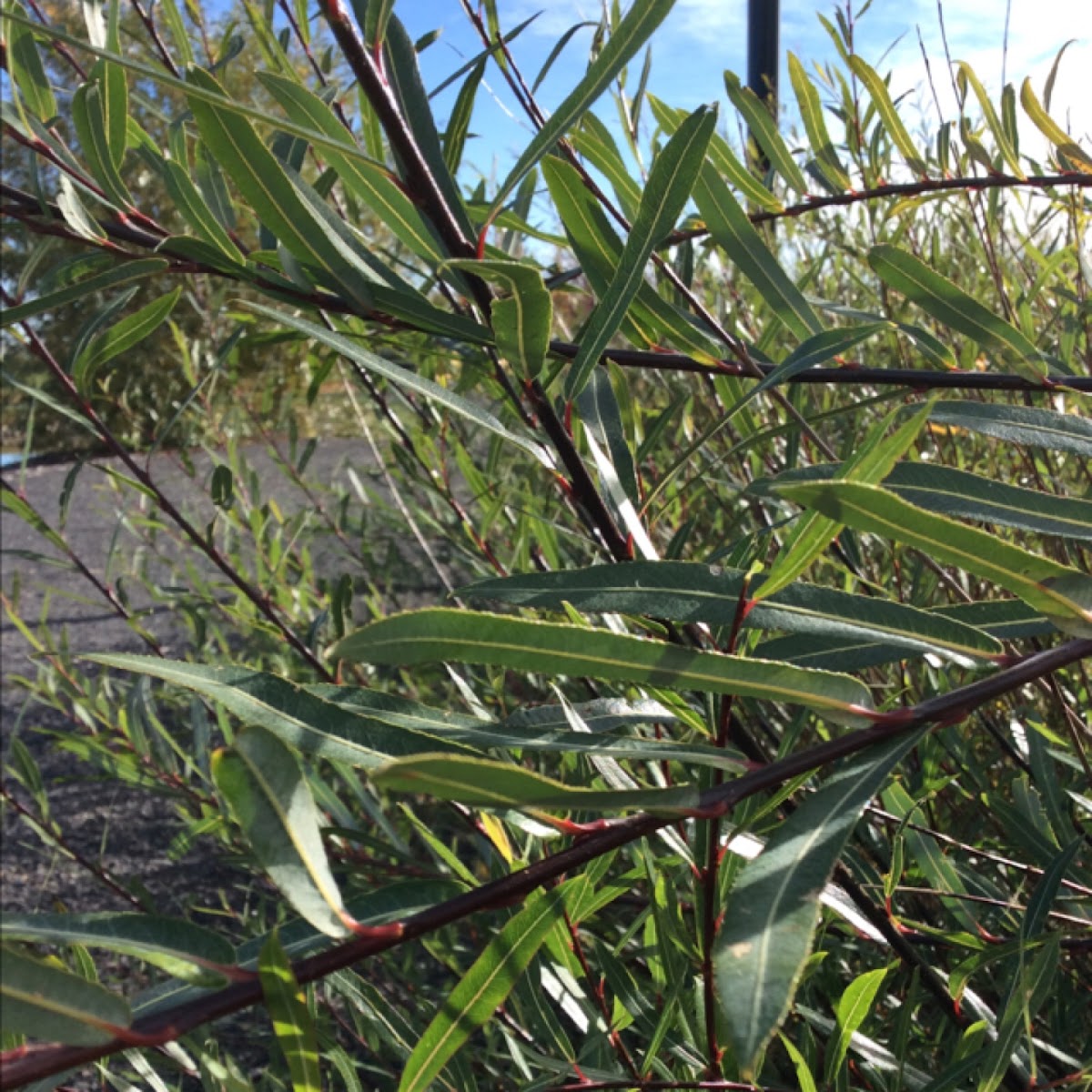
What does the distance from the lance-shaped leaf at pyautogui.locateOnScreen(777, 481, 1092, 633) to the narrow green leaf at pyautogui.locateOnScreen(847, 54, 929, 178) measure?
611 millimetres

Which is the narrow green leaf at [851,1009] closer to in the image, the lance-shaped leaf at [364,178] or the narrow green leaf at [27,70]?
the lance-shaped leaf at [364,178]

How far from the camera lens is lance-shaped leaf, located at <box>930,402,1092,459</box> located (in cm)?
52

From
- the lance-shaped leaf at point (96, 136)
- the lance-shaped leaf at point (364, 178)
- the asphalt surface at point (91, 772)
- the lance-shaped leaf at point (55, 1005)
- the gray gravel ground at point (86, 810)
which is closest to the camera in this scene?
the lance-shaped leaf at point (55, 1005)

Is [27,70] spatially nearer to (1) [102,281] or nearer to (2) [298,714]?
(1) [102,281]

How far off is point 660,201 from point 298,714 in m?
0.27

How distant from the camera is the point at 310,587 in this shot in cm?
189

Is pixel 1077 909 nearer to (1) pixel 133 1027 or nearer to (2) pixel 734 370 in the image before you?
(2) pixel 734 370

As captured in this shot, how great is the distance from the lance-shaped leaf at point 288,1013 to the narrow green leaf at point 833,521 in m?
0.20

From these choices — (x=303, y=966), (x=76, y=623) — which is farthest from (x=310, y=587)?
(x=76, y=623)

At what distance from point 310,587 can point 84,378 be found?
1178 mm

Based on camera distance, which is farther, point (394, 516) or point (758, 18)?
point (394, 516)

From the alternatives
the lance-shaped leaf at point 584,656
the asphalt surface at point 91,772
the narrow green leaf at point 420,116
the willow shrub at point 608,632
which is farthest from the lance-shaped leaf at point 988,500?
the asphalt surface at point 91,772

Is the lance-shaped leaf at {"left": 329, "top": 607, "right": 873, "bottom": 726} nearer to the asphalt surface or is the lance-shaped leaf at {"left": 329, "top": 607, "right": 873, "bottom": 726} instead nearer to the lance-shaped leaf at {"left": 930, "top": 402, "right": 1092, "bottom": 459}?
the lance-shaped leaf at {"left": 930, "top": 402, "right": 1092, "bottom": 459}

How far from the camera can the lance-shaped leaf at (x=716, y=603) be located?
0.40 meters
